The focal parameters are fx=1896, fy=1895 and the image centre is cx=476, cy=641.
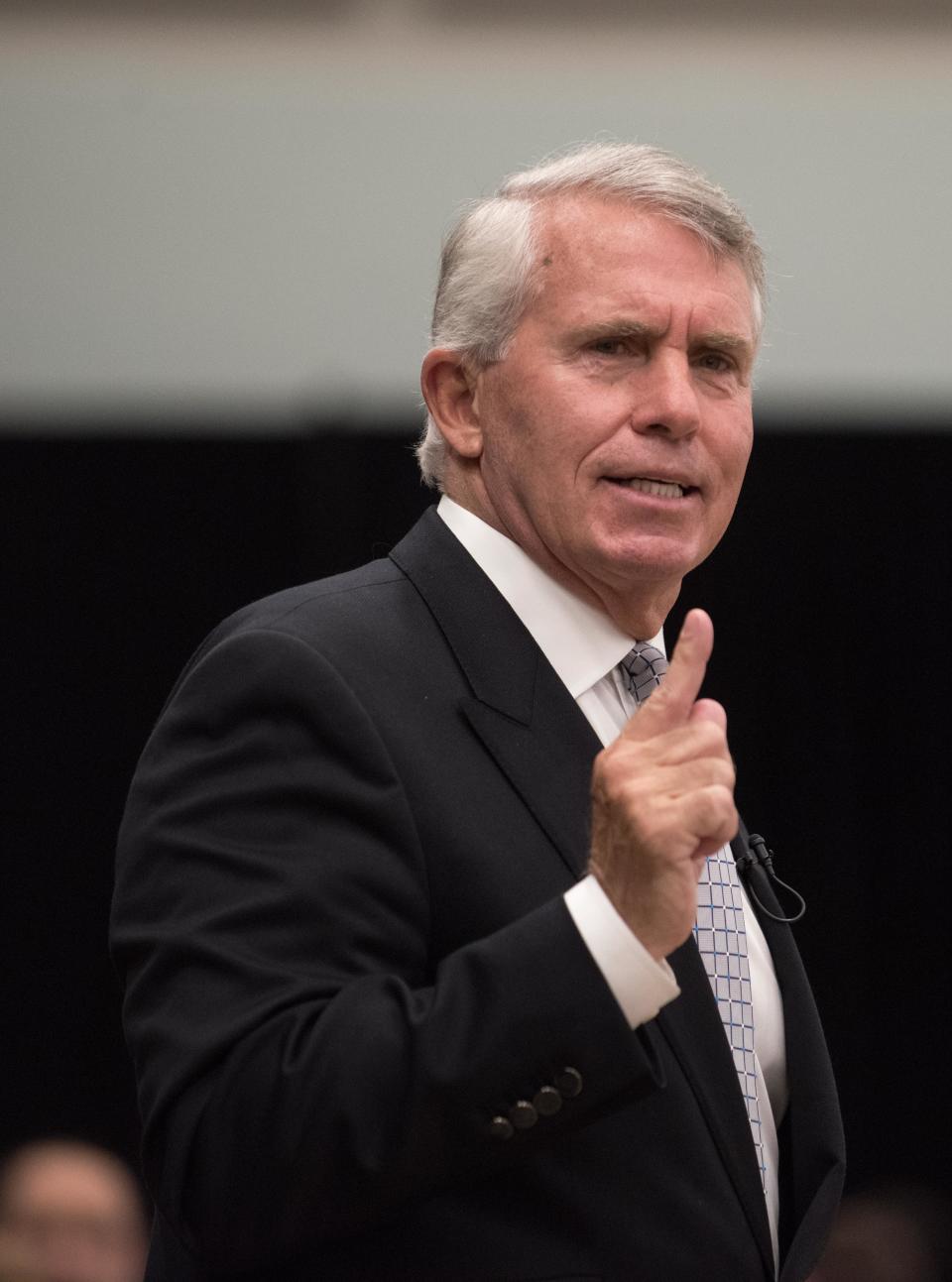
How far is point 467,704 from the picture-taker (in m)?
1.82

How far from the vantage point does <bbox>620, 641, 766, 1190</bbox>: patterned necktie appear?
1874 millimetres

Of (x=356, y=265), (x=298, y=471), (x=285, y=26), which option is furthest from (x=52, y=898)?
(x=285, y=26)

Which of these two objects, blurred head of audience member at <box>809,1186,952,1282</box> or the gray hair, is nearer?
the gray hair

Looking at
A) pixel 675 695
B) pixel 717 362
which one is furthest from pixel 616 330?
pixel 675 695

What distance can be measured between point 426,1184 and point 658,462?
843 mm

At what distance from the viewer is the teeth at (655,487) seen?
2049 mm

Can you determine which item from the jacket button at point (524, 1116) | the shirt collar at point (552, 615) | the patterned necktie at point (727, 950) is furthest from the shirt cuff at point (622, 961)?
the shirt collar at point (552, 615)

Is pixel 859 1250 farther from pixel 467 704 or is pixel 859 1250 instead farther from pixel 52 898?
pixel 467 704

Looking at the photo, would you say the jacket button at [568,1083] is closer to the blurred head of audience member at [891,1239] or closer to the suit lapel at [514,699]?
the suit lapel at [514,699]

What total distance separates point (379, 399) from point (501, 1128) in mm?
3141

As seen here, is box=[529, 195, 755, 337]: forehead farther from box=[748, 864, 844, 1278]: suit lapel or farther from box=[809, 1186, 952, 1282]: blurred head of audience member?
box=[809, 1186, 952, 1282]: blurred head of audience member

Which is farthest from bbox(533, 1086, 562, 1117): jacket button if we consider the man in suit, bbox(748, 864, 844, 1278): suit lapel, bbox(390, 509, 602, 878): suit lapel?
bbox(748, 864, 844, 1278): suit lapel

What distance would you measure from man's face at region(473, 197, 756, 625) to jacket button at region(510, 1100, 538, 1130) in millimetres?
674

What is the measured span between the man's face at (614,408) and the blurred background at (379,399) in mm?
2167
